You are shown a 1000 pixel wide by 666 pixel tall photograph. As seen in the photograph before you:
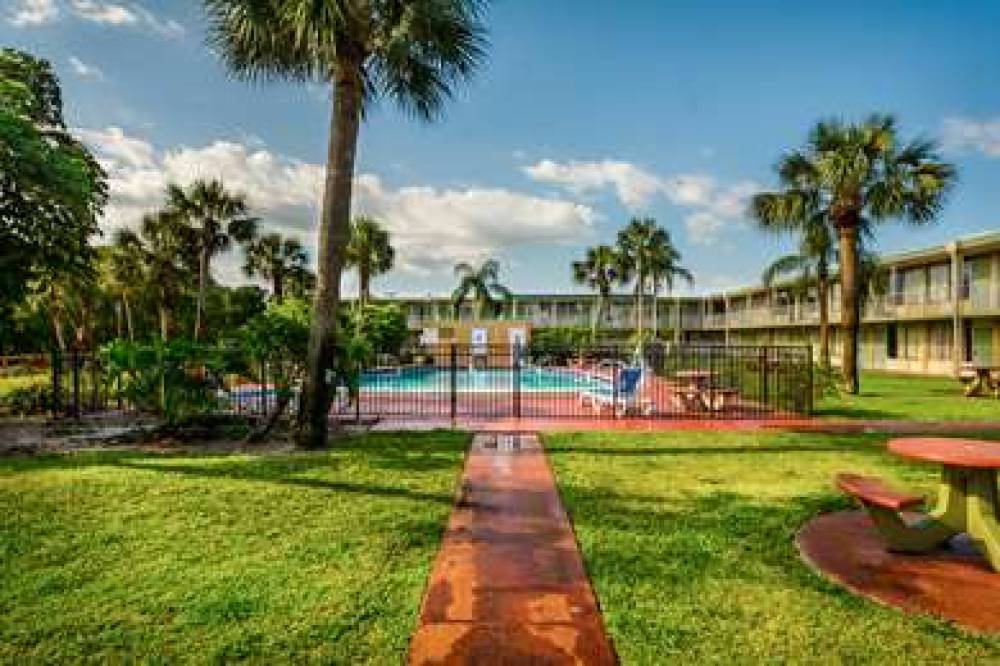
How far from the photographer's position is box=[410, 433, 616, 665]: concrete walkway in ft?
11.5

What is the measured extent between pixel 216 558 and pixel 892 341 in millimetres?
39723

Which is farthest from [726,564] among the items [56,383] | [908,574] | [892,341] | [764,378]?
[892,341]

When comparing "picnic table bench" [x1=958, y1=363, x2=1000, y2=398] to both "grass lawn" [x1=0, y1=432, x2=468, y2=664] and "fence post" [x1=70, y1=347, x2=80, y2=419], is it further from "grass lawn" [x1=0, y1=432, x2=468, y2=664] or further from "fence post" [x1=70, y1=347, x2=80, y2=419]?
"fence post" [x1=70, y1=347, x2=80, y2=419]

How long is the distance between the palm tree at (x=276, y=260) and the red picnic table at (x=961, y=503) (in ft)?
134

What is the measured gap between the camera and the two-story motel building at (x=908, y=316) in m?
28.1

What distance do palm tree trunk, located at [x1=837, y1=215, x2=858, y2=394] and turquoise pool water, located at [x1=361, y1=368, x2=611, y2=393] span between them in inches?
286

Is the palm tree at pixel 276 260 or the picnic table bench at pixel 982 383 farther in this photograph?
the palm tree at pixel 276 260

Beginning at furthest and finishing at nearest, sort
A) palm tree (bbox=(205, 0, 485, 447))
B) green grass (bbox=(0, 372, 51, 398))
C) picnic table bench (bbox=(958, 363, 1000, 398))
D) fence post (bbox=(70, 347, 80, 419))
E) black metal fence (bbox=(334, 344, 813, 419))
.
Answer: picnic table bench (bbox=(958, 363, 1000, 398)) → green grass (bbox=(0, 372, 51, 398)) → black metal fence (bbox=(334, 344, 813, 419)) → fence post (bbox=(70, 347, 80, 419)) → palm tree (bbox=(205, 0, 485, 447))

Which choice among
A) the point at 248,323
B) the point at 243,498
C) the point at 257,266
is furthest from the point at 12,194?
the point at 257,266

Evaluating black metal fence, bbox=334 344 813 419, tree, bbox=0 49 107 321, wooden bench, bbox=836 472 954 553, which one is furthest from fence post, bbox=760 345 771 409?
tree, bbox=0 49 107 321

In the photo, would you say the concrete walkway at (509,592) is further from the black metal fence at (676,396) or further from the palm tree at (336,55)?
the black metal fence at (676,396)

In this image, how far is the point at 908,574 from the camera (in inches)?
186

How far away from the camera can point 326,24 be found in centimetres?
866

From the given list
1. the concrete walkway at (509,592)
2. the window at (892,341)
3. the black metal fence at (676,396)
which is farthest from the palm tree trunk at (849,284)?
the window at (892,341)
